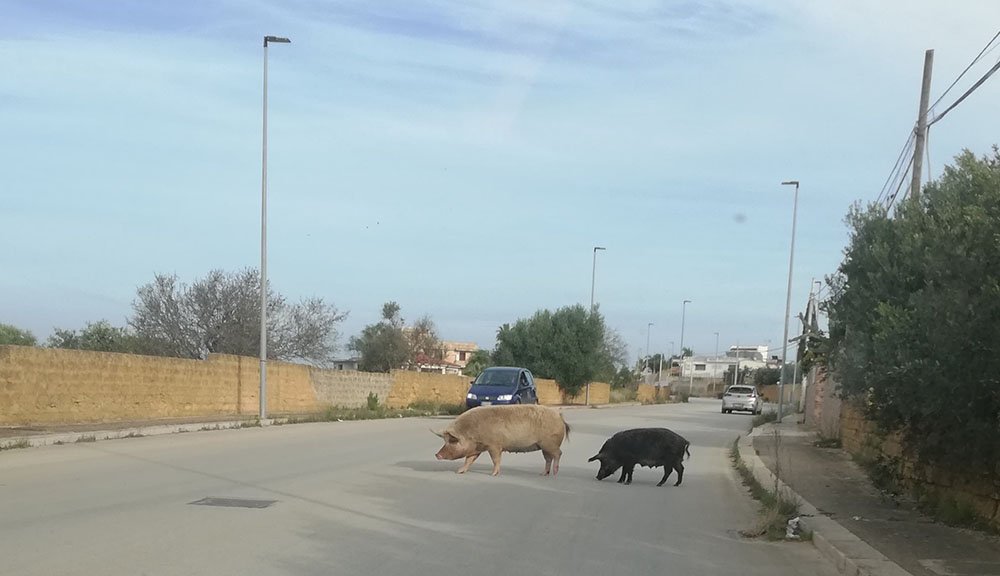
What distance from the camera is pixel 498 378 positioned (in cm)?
2948

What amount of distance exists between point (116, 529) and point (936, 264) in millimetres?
7844

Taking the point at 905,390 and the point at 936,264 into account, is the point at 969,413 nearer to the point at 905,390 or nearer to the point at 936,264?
the point at 905,390

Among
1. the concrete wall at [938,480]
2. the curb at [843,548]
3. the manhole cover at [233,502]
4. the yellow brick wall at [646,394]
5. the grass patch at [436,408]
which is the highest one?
the concrete wall at [938,480]

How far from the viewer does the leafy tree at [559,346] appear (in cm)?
6219

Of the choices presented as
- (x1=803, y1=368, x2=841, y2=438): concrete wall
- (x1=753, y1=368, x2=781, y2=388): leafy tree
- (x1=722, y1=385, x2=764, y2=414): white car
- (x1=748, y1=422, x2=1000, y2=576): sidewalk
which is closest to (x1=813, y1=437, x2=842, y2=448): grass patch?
(x1=803, y1=368, x2=841, y2=438): concrete wall

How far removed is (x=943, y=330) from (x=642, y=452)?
632 centimetres

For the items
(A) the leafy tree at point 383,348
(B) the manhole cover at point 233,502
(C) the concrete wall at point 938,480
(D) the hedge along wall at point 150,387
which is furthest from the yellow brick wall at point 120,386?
(A) the leafy tree at point 383,348

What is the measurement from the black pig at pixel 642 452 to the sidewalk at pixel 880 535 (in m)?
1.68

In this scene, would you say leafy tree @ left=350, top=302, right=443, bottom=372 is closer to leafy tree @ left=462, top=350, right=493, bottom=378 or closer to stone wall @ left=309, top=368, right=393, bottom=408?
leafy tree @ left=462, top=350, right=493, bottom=378

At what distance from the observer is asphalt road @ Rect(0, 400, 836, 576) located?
771 centimetres

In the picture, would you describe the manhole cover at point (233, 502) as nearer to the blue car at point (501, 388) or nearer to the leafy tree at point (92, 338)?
the blue car at point (501, 388)

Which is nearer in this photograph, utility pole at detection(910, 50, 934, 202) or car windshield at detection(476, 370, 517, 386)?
utility pole at detection(910, 50, 934, 202)

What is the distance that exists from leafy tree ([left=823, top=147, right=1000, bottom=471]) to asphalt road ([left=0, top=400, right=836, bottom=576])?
6.50ft

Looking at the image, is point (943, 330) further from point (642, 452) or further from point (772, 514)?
point (642, 452)
